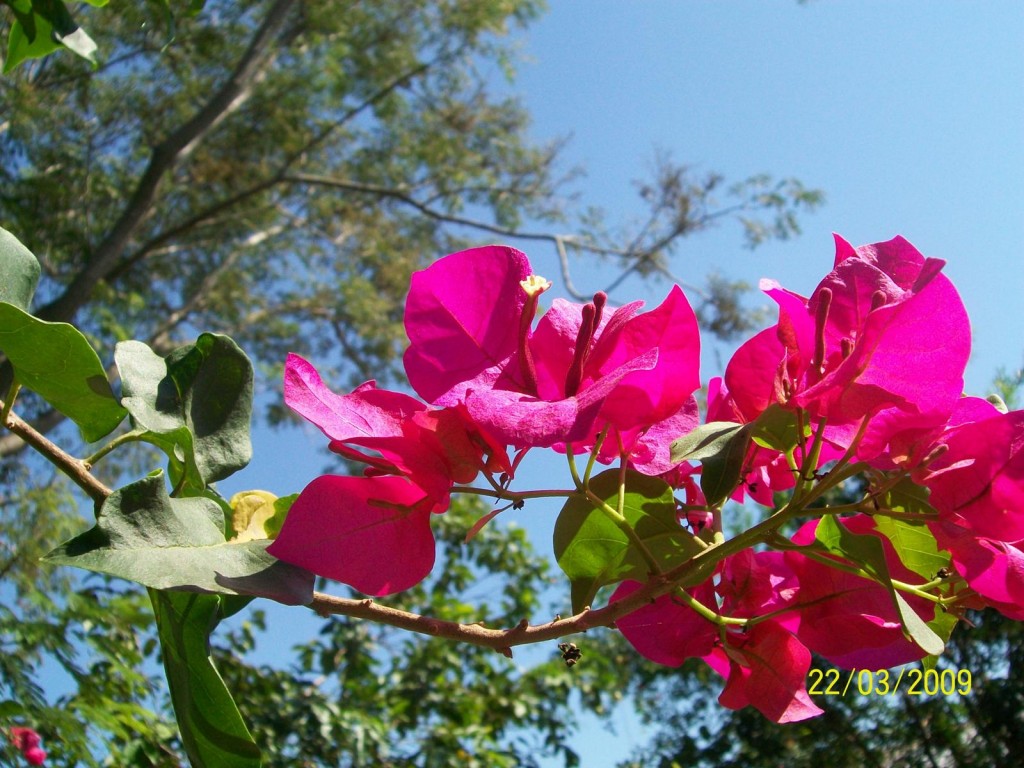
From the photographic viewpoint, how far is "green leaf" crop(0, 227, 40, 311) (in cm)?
40

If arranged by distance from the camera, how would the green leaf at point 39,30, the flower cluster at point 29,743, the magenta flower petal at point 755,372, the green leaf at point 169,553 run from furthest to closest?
the flower cluster at point 29,743 < the green leaf at point 39,30 < the magenta flower petal at point 755,372 < the green leaf at point 169,553

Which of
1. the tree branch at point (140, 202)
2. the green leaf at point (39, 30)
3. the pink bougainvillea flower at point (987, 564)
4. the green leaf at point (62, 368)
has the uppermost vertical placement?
the tree branch at point (140, 202)

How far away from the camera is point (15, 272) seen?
15.8 inches

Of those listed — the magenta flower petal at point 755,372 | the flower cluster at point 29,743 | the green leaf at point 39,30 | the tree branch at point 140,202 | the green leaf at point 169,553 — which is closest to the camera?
the green leaf at point 169,553

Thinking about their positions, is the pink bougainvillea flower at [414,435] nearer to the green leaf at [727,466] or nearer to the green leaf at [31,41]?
the green leaf at [727,466]

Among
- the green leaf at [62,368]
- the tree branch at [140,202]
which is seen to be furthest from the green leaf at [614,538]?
the tree branch at [140,202]

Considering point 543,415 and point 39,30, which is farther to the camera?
point 39,30

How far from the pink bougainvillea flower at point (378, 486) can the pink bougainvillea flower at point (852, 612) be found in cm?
15

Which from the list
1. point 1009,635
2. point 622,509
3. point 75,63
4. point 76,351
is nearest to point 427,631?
point 622,509

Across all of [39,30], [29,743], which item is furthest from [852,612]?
[29,743]

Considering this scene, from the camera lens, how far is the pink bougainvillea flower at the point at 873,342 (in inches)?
12.2

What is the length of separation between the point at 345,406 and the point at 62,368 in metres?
0.16

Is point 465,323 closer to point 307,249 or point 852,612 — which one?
point 852,612

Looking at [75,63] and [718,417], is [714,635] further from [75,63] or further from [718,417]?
[75,63]
